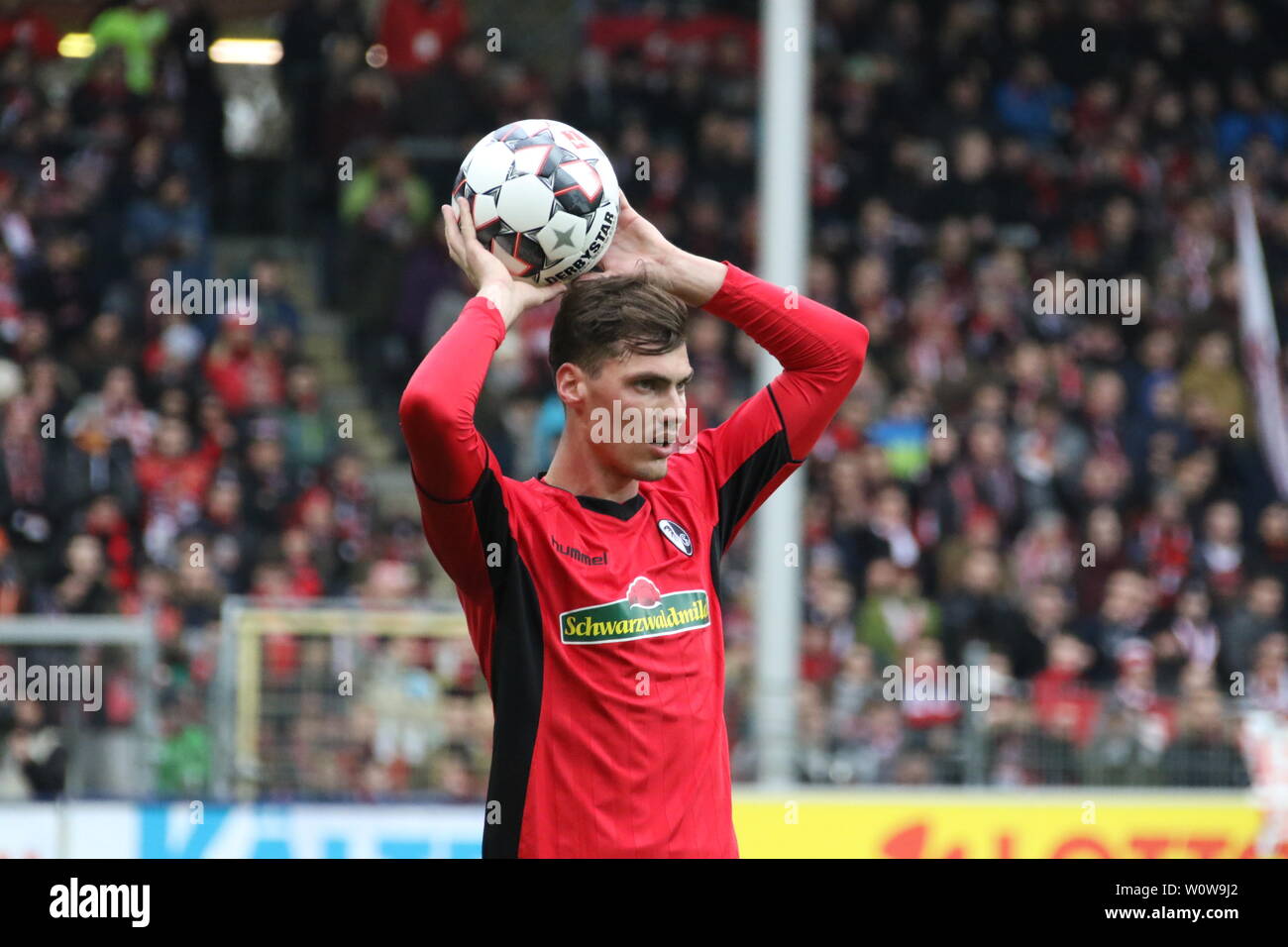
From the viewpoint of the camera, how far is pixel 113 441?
10.8 meters

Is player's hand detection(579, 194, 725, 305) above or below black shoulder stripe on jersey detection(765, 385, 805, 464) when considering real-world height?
above

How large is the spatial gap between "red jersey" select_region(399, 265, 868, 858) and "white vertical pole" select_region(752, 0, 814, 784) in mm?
4608

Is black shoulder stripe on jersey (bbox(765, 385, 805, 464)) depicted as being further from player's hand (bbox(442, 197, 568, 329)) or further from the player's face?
player's hand (bbox(442, 197, 568, 329))

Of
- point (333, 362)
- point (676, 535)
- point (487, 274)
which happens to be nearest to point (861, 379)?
point (333, 362)

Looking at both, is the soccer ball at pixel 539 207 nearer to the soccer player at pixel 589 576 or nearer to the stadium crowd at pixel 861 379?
the soccer player at pixel 589 576

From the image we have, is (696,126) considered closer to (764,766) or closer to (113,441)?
(113,441)

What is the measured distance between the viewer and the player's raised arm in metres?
3.67

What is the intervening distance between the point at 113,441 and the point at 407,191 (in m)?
2.88

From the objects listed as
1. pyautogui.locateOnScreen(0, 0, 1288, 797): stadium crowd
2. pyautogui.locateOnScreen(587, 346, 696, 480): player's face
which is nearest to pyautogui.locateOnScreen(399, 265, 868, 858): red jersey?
pyautogui.locateOnScreen(587, 346, 696, 480): player's face

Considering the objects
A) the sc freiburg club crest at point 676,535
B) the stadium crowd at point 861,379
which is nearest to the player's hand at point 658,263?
the sc freiburg club crest at point 676,535

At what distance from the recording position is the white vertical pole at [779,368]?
863 cm

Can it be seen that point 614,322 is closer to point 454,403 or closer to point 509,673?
point 454,403

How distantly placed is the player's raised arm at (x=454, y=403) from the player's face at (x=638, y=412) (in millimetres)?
239

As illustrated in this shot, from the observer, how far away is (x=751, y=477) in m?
4.30
